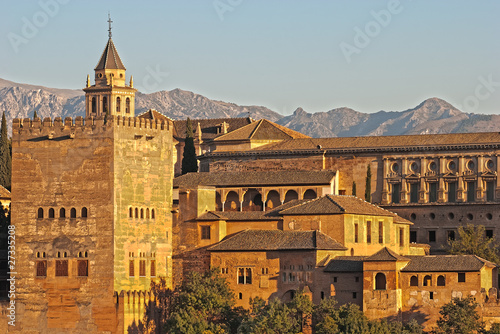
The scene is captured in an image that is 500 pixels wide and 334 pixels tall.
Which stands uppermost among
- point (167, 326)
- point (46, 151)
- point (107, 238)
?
point (46, 151)

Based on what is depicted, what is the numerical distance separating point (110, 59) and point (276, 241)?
156 ft

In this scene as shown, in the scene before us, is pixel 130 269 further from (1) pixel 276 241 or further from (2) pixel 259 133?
(2) pixel 259 133

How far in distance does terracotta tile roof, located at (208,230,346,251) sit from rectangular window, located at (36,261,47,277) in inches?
396

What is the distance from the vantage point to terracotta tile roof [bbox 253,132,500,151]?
322 feet

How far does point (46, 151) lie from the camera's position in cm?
7862

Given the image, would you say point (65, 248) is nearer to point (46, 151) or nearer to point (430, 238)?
point (46, 151)

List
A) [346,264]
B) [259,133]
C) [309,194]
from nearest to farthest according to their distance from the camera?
[346,264], [309,194], [259,133]

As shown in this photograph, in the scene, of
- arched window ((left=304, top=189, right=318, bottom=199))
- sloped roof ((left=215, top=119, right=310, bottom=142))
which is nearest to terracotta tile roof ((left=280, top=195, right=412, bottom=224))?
arched window ((left=304, top=189, right=318, bottom=199))

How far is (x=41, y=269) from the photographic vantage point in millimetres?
77625

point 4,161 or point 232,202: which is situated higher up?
point 4,161

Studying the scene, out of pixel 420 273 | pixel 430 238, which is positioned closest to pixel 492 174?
pixel 430 238

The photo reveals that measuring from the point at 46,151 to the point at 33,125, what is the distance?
82.3 inches

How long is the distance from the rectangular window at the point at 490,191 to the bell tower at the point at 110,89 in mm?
36881

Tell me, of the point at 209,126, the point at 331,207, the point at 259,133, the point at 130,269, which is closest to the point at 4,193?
the point at 259,133
